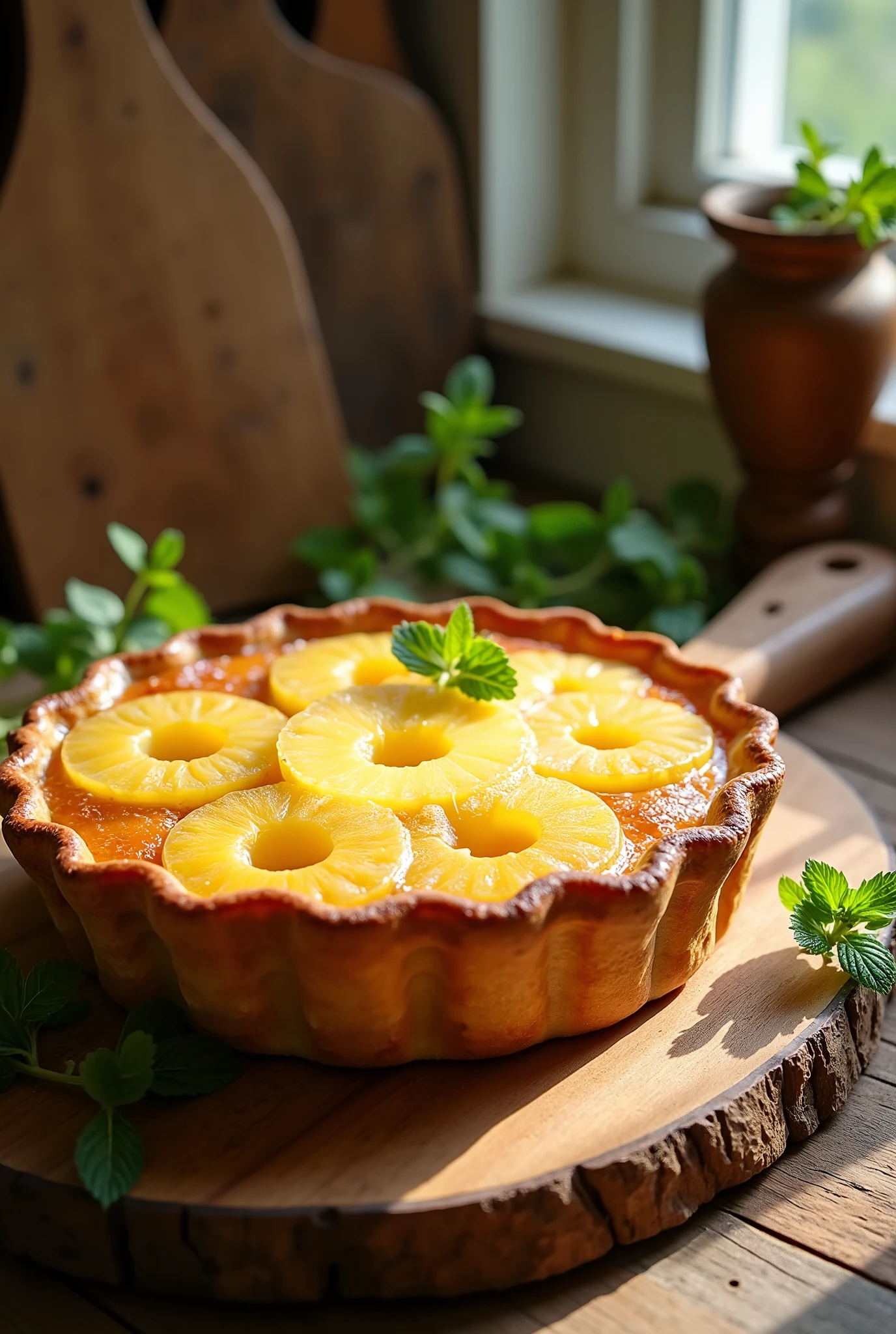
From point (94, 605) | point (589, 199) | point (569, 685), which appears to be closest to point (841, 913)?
point (569, 685)

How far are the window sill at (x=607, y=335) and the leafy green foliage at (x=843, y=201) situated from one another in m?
0.28

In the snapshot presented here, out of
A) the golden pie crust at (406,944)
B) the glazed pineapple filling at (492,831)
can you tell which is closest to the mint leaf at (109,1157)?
the golden pie crust at (406,944)

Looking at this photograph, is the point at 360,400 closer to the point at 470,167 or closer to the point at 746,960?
the point at 470,167

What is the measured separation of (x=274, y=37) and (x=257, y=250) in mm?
310

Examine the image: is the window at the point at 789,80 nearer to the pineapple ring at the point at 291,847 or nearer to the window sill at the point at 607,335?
the window sill at the point at 607,335

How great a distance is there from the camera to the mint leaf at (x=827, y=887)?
127 cm

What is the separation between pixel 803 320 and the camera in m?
1.76

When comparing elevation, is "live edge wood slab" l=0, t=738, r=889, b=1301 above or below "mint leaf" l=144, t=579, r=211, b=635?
below

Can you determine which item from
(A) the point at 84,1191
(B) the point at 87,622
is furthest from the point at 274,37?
(A) the point at 84,1191

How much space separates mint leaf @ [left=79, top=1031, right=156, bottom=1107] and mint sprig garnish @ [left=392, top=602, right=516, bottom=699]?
17.6 inches

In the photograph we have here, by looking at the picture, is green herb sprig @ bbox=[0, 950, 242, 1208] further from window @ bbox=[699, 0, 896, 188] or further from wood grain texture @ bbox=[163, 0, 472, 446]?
window @ bbox=[699, 0, 896, 188]

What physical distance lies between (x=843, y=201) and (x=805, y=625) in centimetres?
55

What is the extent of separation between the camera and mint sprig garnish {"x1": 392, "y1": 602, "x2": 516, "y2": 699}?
1.35m

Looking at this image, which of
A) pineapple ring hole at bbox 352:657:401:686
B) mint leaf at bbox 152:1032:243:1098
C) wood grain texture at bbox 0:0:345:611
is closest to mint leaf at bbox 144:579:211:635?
wood grain texture at bbox 0:0:345:611
